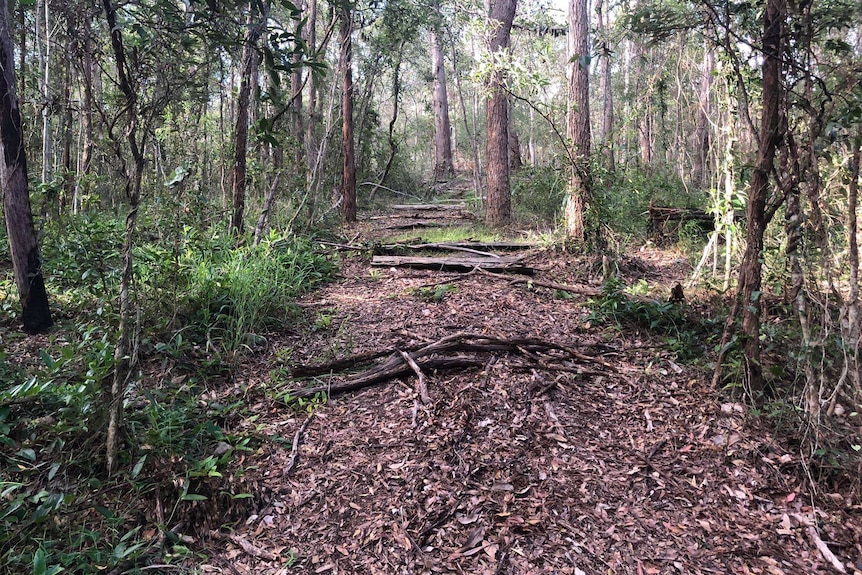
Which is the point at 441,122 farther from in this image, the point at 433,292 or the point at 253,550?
the point at 253,550

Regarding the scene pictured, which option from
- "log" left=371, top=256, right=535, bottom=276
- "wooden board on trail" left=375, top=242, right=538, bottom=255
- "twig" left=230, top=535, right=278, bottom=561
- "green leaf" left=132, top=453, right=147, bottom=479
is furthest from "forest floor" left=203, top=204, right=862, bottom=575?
"wooden board on trail" left=375, top=242, right=538, bottom=255

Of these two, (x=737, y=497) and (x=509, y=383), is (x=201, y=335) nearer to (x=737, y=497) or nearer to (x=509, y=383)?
(x=509, y=383)

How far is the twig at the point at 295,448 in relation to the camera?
2881 millimetres

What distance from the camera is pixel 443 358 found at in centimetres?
372

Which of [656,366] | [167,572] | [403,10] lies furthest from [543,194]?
[167,572]

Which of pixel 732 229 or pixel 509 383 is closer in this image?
pixel 509 383

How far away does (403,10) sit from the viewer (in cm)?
1088

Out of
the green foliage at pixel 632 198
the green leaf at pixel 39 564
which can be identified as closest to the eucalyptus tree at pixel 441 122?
the green foliage at pixel 632 198

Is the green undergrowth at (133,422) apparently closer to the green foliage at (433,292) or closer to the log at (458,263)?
the green foliage at (433,292)

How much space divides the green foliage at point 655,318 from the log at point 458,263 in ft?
4.87

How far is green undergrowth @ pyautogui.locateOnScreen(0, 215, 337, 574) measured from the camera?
7.34 feet

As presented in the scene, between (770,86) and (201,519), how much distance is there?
3751mm

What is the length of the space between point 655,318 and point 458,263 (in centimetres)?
255

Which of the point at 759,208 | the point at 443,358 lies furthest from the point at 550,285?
the point at 759,208
